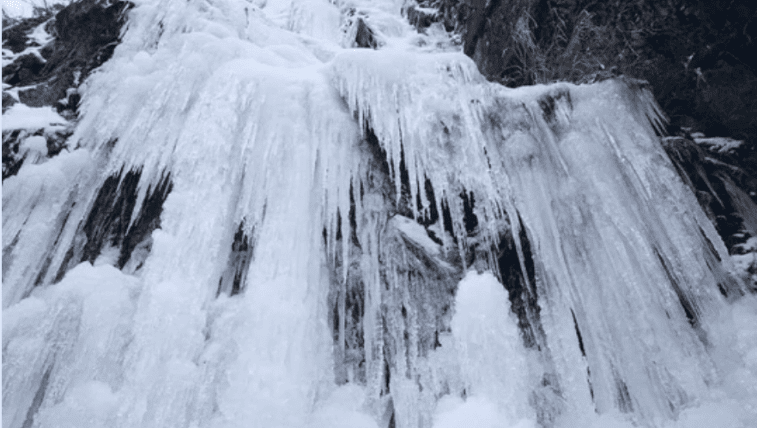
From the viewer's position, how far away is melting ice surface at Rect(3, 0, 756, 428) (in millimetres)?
3109

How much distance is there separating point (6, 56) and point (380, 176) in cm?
544

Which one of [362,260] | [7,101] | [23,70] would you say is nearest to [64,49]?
[23,70]

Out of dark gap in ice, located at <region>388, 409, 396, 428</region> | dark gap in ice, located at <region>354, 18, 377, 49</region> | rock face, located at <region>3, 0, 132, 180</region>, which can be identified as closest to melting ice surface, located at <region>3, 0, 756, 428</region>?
dark gap in ice, located at <region>388, 409, 396, 428</region>

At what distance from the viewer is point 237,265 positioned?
13.8ft

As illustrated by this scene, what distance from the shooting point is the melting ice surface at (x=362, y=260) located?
3109 millimetres

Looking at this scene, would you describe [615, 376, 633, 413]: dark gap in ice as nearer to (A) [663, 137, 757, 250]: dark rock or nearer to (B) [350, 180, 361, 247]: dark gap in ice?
(A) [663, 137, 757, 250]: dark rock

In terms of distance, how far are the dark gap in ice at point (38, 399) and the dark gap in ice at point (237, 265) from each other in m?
1.44

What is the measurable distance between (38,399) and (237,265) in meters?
1.85

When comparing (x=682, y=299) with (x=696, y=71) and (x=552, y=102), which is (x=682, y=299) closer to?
(x=696, y=71)

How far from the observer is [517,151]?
3828mm

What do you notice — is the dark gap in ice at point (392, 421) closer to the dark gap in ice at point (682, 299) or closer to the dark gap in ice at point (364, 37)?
the dark gap in ice at point (682, 299)

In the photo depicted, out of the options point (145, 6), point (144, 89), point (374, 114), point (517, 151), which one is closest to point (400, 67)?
point (374, 114)

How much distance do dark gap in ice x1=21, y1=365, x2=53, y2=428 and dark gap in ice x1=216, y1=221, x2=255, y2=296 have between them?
56.7 inches

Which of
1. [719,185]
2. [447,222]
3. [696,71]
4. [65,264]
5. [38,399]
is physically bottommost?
[38,399]
